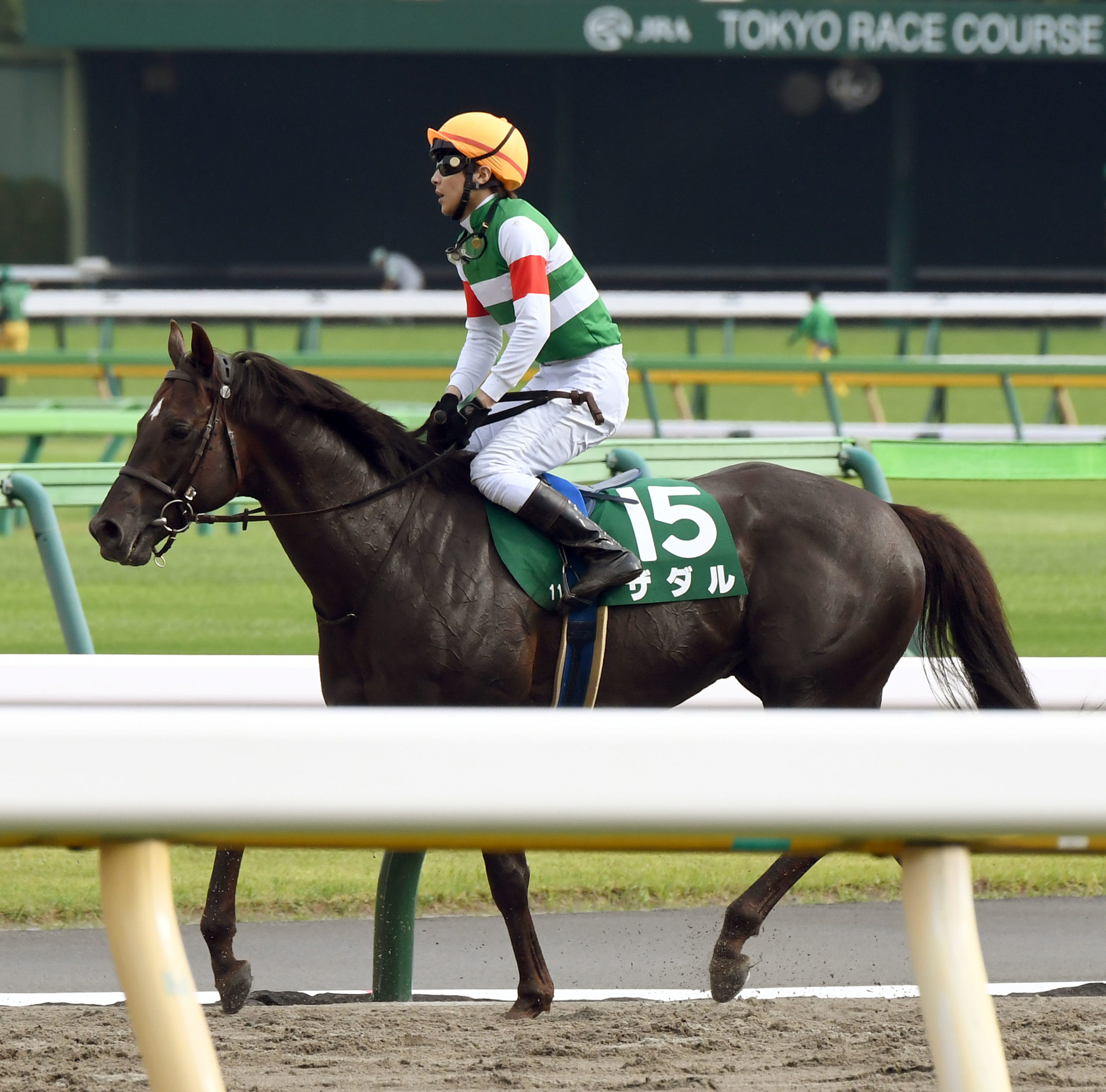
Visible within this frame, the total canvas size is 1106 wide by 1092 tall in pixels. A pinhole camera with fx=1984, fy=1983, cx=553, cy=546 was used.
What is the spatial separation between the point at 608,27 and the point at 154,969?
32446mm

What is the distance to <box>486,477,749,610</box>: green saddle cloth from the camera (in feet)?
15.6

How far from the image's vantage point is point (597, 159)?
35156mm

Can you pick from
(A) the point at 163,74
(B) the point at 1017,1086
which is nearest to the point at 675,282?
(A) the point at 163,74

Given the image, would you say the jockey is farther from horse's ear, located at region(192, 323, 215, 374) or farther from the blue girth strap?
horse's ear, located at region(192, 323, 215, 374)

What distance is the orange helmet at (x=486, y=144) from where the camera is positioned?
16.1ft

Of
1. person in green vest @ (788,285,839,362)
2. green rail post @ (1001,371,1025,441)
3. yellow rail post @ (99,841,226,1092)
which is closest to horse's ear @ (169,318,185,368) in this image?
yellow rail post @ (99,841,226,1092)

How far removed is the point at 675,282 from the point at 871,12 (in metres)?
5.43

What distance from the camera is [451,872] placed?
19.3 feet

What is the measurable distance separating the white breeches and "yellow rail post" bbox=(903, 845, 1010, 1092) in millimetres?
3071

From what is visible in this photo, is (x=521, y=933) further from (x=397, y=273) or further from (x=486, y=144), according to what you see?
(x=397, y=273)

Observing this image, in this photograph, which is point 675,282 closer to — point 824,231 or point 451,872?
point 824,231

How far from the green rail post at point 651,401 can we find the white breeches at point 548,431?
29.4ft

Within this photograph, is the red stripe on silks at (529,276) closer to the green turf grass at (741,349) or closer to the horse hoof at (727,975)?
the horse hoof at (727,975)

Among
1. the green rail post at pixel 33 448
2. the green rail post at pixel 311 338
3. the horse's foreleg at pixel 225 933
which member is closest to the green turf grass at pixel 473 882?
the horse's foreleg at pixel 225 933
